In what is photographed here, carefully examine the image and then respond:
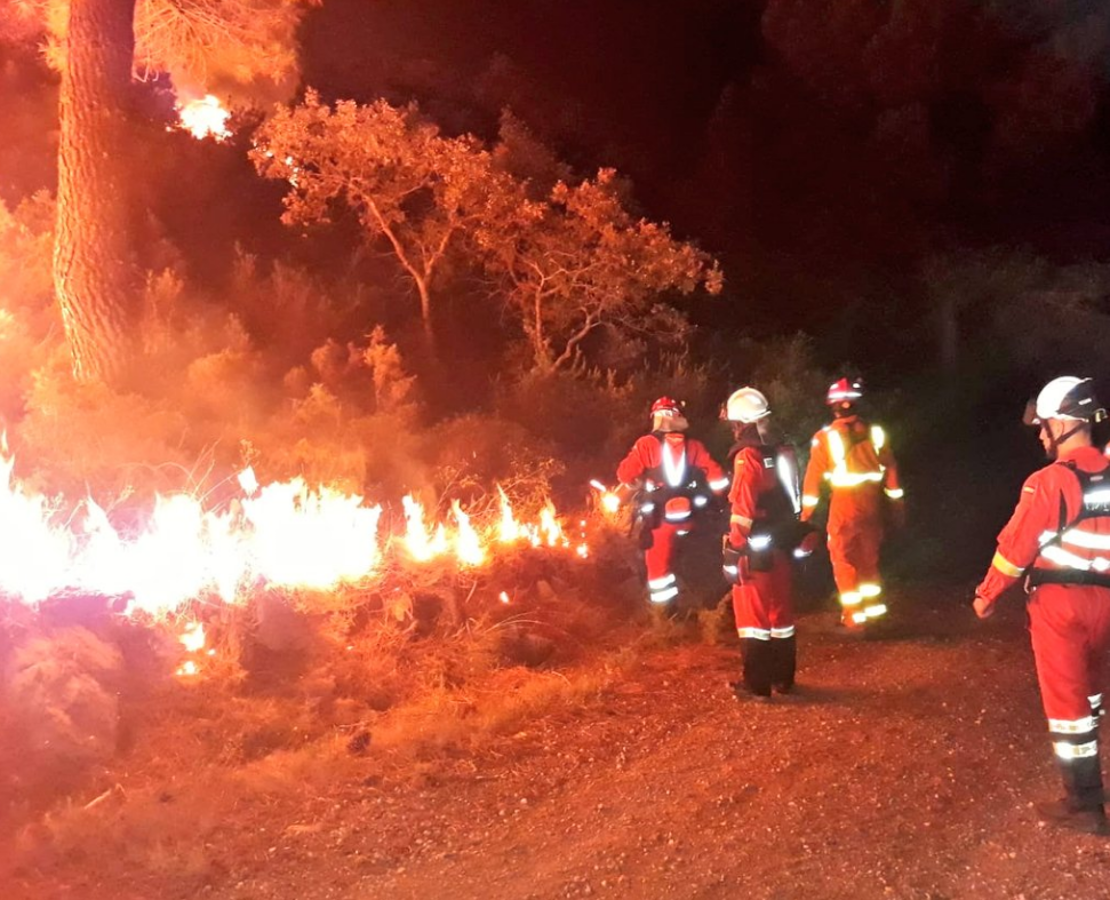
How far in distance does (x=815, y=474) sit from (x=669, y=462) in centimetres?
113

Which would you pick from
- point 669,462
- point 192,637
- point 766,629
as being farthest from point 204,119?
point 766,629

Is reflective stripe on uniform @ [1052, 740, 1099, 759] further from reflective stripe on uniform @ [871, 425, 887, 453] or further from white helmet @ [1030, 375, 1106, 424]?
reflective stripe on uniform @ [871, 425, 887, 453]

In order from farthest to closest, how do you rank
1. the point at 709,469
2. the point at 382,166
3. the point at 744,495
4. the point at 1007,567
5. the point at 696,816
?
the point at 382,166
the point at 709,469
the point at 744,495
the point at 696,816
the point at 1007,567

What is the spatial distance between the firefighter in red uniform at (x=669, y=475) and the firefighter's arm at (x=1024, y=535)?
296 centimetres

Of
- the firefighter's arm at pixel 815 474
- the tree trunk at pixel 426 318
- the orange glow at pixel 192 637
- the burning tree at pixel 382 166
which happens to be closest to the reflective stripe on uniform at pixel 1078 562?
the firefighter's arm at pixel 815 474

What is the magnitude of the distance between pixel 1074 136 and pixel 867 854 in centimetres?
1667

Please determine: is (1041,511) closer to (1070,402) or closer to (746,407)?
(1070,402)

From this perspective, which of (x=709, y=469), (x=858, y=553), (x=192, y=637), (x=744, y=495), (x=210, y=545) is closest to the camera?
(x=192, y=637)

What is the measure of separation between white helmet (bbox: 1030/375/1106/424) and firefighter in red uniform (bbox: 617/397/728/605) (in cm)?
301

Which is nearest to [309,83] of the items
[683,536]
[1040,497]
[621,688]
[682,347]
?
[682,347]

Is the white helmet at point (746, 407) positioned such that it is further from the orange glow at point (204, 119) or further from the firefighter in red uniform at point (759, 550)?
the orange glow at point (204, 119)

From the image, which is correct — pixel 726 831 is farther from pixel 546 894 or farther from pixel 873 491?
pixel 873 491

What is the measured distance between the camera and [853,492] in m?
8.45

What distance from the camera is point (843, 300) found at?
1941 cm
